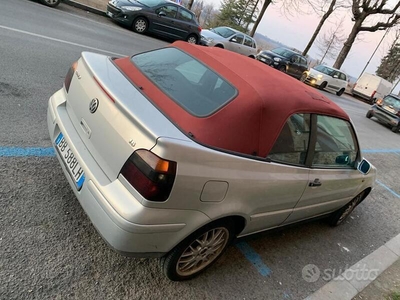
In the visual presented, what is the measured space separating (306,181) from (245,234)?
0.74 meters

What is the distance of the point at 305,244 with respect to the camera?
386cm

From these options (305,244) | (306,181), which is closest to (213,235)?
(306,181)

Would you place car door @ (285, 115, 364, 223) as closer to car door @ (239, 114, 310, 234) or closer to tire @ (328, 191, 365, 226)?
car door @ (239, 114, 310, 234)

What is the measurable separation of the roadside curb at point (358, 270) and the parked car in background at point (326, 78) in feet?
60.0

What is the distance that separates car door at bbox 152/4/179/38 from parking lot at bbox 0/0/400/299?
9.22m

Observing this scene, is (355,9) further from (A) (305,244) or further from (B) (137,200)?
(B) (137,200)

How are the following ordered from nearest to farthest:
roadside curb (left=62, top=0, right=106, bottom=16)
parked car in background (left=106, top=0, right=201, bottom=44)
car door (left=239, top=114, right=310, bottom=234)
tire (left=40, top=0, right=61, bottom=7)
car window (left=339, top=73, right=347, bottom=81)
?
1. car door (left=239, top=114, right=310, bottom=234)
2. tire (left=40, top=0, right=61, bottom=7)
3. roadside curb (left=62, top=0, right=106, bottom=16)
4. parked car in background (left=106, top=0, right=201, bottom=44)
5. car window (left=339, top=73, right=347, bottom=81)

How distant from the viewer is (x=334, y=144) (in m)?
3.44

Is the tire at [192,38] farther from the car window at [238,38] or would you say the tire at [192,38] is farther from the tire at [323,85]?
the tire at [323,85]

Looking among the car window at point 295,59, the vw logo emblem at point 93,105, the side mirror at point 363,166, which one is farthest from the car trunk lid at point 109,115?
the car window at point 295,59

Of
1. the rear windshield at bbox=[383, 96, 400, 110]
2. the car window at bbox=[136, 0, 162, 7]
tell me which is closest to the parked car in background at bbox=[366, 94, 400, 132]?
the rear windshield at bbox=[383, 96, 400, 110]

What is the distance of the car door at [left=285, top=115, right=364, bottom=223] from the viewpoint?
3.09m

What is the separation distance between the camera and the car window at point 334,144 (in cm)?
313

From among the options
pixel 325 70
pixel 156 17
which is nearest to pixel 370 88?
pixel 325 70
